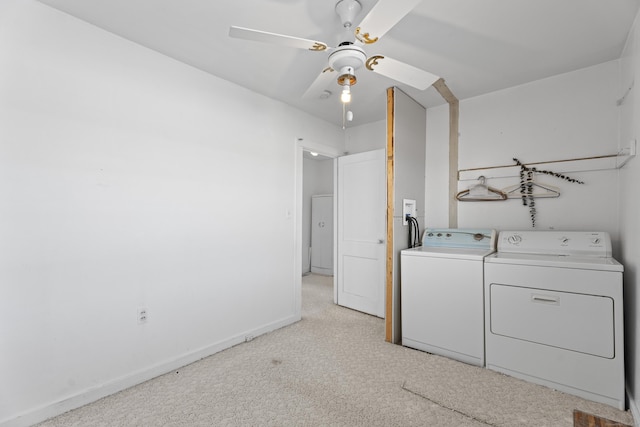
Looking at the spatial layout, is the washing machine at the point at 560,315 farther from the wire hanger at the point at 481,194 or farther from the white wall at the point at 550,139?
the wire hanger at the point at 481,194

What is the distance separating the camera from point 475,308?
2346 mm

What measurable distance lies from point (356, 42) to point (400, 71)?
0.32 metres

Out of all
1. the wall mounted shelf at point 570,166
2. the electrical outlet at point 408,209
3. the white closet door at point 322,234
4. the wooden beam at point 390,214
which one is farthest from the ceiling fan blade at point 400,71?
the white closet door at point 322,234

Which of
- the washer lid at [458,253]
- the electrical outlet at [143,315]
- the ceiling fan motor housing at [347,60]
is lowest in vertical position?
the electrical outlet at [143,315]

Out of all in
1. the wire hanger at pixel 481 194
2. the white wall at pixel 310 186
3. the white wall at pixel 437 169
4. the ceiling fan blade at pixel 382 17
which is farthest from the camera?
the white wall at pixel 310 186

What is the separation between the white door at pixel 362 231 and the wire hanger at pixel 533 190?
1.24m

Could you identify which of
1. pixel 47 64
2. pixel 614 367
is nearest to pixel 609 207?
pixel 614 367

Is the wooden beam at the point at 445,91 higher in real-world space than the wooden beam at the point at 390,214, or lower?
higher

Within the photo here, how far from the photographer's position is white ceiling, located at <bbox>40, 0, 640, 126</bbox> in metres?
1.73

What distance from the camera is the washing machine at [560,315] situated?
6.11 ft

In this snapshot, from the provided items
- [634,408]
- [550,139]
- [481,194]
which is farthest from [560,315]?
[550,139]

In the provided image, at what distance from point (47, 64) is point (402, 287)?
303cm

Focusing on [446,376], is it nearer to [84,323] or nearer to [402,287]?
[402,287]

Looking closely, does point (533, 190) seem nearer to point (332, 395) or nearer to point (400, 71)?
point (400, 71)
